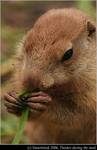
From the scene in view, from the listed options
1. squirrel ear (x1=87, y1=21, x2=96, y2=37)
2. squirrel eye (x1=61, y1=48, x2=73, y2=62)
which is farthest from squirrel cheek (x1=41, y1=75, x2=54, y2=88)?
squirrel ear (x1=87, y1=21, x2=96, y2=37)

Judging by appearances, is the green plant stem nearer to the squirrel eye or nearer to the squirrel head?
the squirrel head

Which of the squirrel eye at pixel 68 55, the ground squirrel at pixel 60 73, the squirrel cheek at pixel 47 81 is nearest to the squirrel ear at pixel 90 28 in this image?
the ground squirrel at pixel 60 73

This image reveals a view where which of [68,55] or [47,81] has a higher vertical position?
[68,55]

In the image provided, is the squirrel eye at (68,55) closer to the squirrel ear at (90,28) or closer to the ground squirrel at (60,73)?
the ground squirrel at (60,73)

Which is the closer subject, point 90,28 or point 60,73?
point 60,73

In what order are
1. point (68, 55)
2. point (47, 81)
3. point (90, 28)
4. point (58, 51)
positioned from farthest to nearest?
point (90, 28) → point (68, 55) → point (58, 51) → point (47, 81)

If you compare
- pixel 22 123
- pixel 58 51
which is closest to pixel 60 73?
pixel 58 51

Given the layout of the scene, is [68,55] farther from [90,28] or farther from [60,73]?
[90,28]

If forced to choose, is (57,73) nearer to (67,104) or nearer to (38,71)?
(38,71)

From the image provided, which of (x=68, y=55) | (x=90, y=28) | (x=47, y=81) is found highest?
(x=90, y=28)
